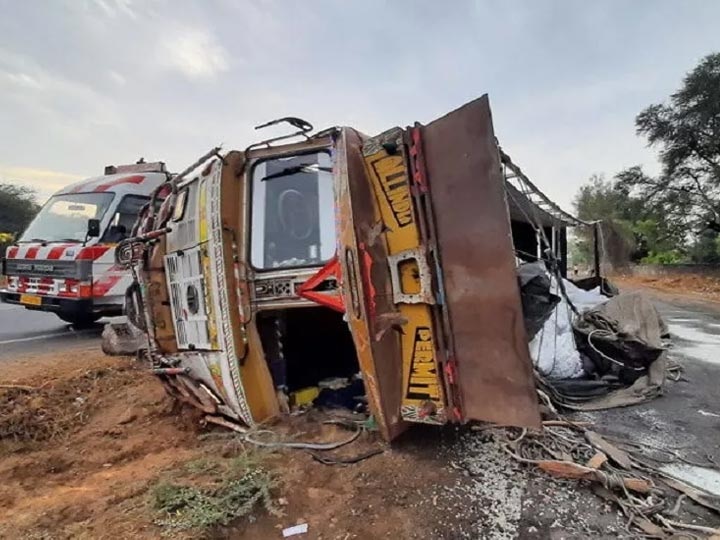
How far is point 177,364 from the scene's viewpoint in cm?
378

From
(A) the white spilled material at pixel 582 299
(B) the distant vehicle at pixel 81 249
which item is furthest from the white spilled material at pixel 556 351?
(B) the distant vehicle at pixel 81 249

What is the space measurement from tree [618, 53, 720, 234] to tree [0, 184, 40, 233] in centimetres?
3217

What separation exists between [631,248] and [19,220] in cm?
3396

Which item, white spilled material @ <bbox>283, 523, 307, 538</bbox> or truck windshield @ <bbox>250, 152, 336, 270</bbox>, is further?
truck windshield @ <bbox>250, 152, 336, 270</bbox>

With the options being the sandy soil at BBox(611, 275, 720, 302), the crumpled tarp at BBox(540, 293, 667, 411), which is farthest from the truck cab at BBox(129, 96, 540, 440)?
the sandy soil at BBox(611, 275, 720, 302)

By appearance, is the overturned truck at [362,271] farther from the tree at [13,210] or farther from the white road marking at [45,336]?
the tree at [13,210]

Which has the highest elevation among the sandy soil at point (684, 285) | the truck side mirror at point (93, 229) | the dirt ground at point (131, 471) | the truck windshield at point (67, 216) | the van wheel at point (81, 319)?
the truck windshield at point (67, 216)

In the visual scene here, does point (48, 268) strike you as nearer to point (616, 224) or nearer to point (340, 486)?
point (340, 486)

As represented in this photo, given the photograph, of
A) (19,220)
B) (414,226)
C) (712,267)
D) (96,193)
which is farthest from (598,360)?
Answer: (19,220)

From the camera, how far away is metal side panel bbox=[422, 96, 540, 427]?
2.28 meters

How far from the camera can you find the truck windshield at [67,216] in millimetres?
7605

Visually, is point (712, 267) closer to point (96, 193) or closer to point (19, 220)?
point (96, 193)

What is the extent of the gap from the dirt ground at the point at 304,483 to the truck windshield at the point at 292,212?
1.14m

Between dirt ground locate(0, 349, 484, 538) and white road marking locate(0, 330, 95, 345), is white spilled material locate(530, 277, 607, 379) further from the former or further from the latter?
white road marking locate(0, 330, 95, 345)
